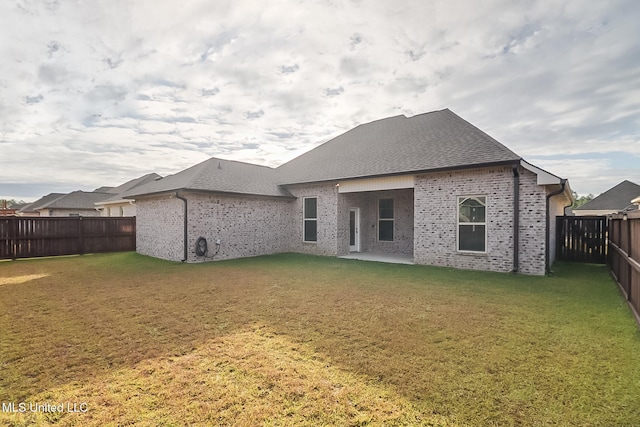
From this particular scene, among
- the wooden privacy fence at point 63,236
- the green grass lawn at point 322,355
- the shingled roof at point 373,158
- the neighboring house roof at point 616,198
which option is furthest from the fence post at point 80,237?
the neighboring house roof at point 616,198

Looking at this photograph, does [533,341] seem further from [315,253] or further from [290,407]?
[315,253]

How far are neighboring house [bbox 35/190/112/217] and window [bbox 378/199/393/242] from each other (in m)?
30.8

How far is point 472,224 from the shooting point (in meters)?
9.71

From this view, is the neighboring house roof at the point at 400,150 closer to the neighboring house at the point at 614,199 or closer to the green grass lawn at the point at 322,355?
the green grass lawn at the point at 322,355

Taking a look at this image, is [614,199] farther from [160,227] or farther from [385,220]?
[160,227]

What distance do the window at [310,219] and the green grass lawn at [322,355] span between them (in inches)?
271

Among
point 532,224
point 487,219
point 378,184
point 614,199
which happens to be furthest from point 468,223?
point 614,199

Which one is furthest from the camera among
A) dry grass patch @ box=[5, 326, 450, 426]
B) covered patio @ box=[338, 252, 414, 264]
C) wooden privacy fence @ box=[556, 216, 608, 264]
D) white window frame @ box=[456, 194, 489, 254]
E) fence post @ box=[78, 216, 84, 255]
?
fence post @ box=[78, 216, 84, 255]

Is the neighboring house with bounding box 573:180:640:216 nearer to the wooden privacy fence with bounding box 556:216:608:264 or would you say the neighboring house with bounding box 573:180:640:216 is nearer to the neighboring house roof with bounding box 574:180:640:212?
the neighboring house roof with bounding box 574:180:640:212

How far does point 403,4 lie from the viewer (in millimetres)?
8234

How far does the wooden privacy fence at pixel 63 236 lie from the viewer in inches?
504

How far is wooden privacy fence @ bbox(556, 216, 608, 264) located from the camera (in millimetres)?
11086

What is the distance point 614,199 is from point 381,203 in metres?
31.3

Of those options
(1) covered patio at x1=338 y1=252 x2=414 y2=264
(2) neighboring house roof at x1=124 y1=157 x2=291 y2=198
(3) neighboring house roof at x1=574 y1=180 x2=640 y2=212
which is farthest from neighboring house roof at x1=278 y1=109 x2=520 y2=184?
(3) neighboring house roof at x1=574 y1=180 x2=640 y2=212
